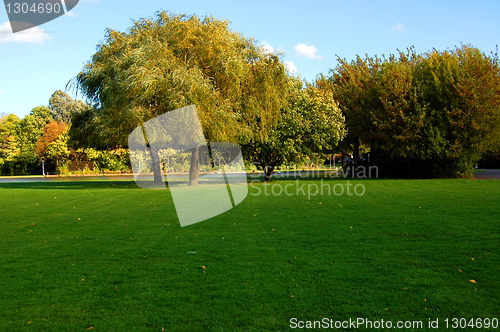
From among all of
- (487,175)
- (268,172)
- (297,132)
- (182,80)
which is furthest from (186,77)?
(487,175)

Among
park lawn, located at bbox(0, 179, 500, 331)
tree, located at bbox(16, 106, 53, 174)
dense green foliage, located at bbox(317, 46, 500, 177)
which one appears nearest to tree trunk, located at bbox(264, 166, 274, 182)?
dense green foliage, located at bbox(317, 46, 500, 177)

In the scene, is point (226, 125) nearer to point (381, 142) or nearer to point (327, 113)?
point (327, 113)

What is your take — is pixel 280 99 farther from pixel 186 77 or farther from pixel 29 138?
pixel 29 138

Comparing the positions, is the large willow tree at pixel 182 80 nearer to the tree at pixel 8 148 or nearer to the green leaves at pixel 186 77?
the green leaves at pixel 186 77

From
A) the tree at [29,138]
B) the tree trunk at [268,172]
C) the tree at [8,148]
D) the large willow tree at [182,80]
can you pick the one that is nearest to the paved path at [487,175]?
the tree trunk at [268,172]

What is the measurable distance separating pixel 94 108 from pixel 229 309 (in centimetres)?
2640

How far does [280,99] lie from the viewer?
28703 mm

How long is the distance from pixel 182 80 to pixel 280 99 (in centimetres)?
733

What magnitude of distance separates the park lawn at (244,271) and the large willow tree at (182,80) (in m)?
12.0

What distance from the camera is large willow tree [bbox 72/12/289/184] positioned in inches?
938

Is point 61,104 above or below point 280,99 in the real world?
above

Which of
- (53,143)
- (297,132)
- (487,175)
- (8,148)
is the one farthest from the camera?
(8,148)

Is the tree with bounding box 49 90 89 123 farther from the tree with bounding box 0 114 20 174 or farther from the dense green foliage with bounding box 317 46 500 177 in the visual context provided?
the dense green foliage with bounding box 317 46 500 177

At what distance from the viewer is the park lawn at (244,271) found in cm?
511
